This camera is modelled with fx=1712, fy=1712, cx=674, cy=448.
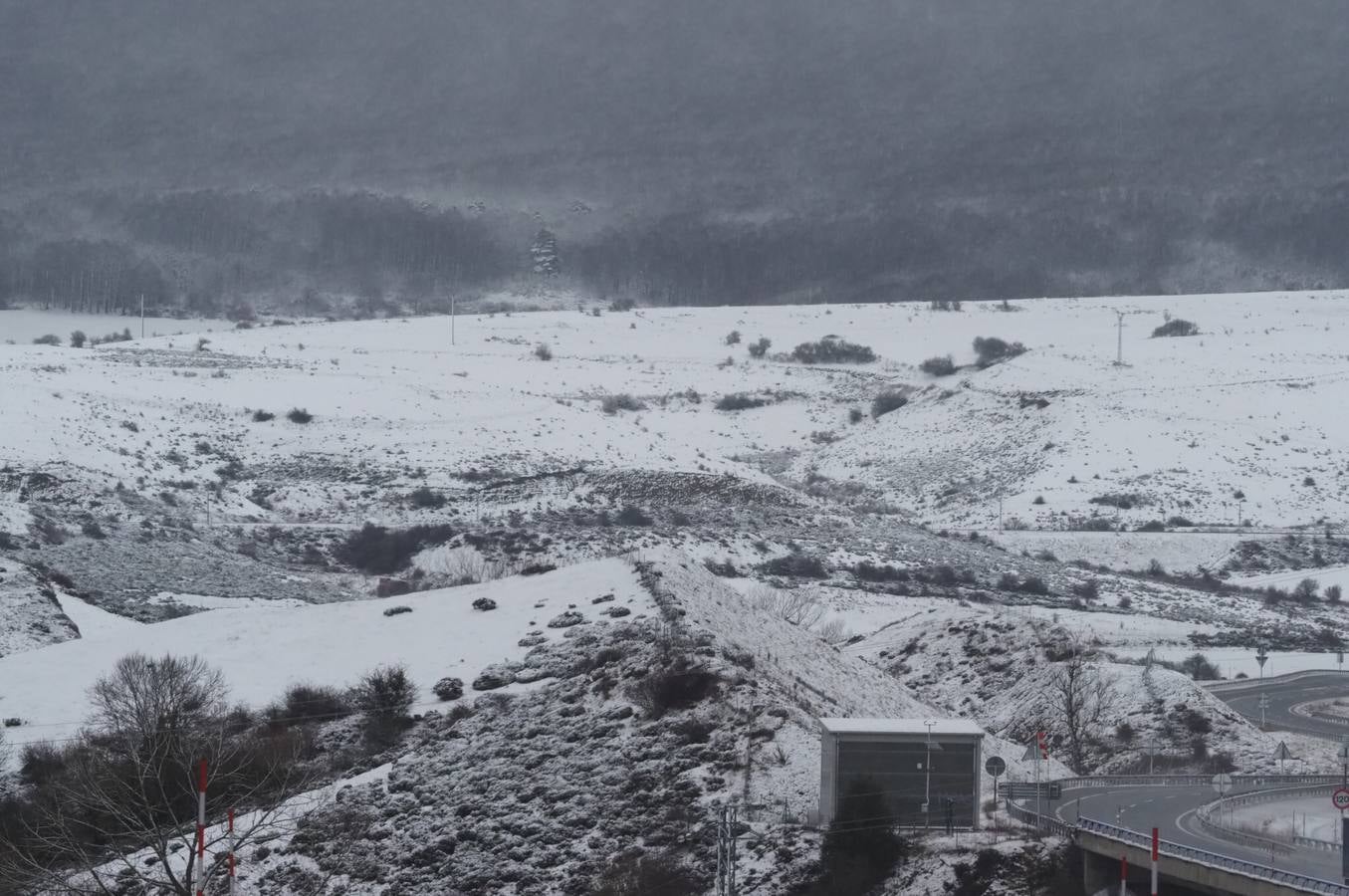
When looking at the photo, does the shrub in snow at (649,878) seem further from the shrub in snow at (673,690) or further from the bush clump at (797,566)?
the bush clump at (797,566)

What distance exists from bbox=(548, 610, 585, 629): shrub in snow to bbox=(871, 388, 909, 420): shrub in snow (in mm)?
72696

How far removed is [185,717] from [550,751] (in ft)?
22.4

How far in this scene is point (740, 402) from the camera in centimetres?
11500

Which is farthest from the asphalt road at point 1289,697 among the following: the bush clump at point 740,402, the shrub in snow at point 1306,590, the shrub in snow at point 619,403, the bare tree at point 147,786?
the bush clump at point 740,402

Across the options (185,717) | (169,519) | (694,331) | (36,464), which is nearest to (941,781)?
(185,717)

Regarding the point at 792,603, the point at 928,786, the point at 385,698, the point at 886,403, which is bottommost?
the point at 792,603

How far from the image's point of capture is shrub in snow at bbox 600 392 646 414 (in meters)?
108

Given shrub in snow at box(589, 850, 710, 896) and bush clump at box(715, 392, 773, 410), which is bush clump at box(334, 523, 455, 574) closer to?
shrub in snow at box(589, 850, 710, 896)

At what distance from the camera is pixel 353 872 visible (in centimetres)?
2909

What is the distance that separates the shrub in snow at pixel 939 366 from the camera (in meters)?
121

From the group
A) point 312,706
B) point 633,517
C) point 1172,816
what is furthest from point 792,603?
point 1172,816

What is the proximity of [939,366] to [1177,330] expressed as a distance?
62.4ft

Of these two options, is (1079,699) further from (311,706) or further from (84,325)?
(84,325)

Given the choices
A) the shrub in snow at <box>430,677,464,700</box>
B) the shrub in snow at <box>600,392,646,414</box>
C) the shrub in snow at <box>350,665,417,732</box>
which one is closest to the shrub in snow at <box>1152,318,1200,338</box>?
the shrub in snow at <box>600,392,646,414</box>
